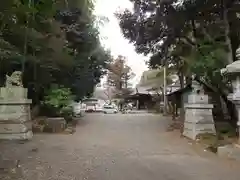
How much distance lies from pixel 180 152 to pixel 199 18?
854 cm

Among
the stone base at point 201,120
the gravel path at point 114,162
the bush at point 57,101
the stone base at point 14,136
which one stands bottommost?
the gravel path at point 114,162

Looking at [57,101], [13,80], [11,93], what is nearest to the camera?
[11,93]

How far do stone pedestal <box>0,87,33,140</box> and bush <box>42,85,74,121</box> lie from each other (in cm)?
679

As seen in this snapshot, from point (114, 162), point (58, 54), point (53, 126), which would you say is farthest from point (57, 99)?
point (114, 162)

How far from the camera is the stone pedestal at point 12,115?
1276cm

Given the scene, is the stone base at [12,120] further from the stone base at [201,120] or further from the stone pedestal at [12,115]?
the stone base at [201,120]

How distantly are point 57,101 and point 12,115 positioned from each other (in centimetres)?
700

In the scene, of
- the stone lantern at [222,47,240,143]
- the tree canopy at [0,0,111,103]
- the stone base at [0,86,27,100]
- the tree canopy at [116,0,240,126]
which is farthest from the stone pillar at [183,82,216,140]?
the stone base at [0,86,27,100]

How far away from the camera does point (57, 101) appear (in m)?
19.8

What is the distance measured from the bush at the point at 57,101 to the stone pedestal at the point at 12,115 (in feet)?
22.3

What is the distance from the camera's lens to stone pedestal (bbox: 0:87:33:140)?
1276 centimetres

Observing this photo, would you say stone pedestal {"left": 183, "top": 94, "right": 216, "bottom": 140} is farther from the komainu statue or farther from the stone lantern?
the komainu statue

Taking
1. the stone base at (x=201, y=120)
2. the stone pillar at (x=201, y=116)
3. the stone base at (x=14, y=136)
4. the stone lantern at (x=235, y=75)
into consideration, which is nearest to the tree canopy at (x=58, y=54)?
the stone base at (x=14, y=136)

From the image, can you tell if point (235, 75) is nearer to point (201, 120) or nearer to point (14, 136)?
point (201, 120)
